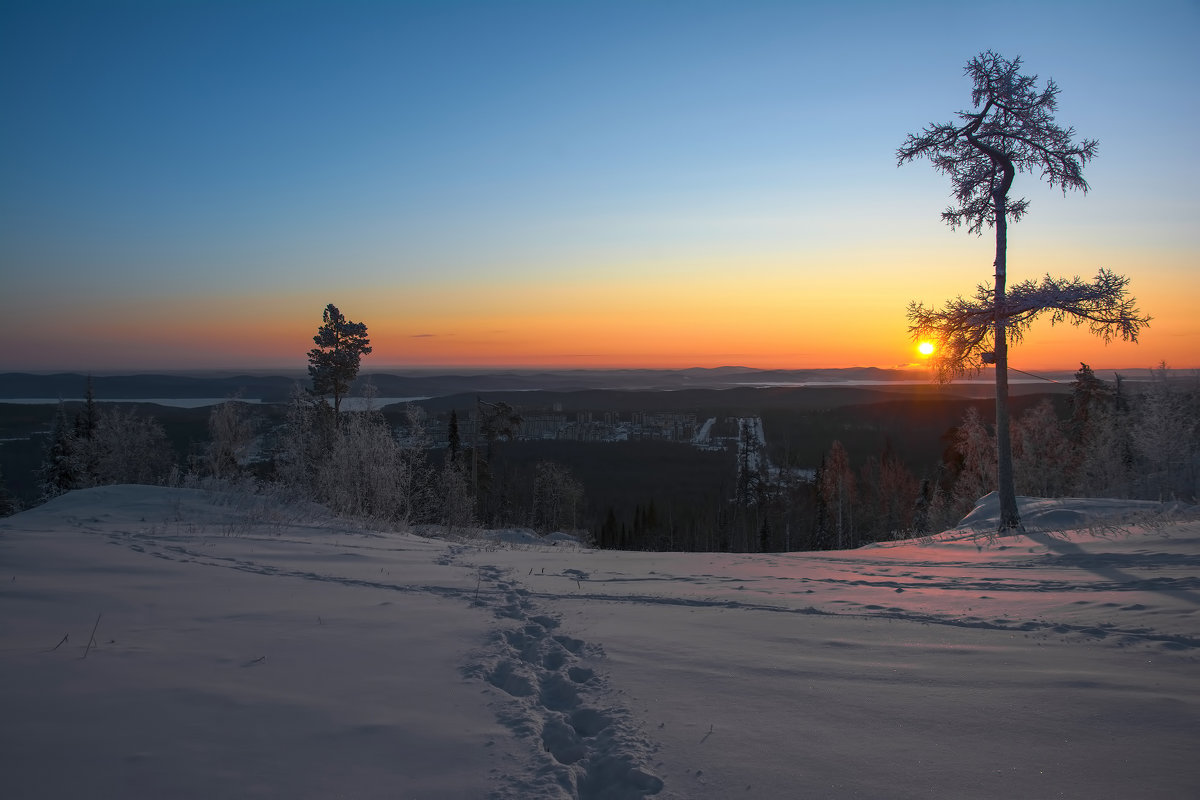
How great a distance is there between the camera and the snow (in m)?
3.00

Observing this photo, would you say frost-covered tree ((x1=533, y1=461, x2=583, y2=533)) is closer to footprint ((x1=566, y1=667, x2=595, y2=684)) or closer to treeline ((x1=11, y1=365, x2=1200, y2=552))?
→ treeline ((x1=11, y1=365, x2=1200, y2=552))

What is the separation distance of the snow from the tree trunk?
609 centimetres

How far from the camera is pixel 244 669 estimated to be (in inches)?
166

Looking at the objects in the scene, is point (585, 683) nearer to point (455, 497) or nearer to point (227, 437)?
point (455, 497)

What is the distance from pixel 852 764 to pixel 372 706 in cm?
Answer: 272

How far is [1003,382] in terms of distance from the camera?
1458cm

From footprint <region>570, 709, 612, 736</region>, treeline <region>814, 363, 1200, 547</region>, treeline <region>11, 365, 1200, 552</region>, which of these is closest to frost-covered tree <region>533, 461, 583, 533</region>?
treeline <region>11, 365, 1200, 552</region>

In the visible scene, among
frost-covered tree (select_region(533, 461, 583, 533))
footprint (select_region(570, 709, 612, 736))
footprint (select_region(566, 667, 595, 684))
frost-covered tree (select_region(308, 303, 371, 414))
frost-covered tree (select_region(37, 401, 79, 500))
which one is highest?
frost-covered tree (select_region(308, 303, 371, 414))

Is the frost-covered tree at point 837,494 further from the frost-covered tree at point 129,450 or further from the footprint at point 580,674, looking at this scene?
the frost-covered tree at point 129,450

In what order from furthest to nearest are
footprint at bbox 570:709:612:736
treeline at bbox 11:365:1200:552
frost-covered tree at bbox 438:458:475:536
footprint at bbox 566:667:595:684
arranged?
frost-covered tree at bbox 438:458:475:536 < treeline at bbox 11:365:1200:552 < footprint at bbox 566:667:595:684 < footprint at bbox 570:709:612:736

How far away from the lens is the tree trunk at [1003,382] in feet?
46.5

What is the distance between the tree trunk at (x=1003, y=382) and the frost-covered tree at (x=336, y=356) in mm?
30604

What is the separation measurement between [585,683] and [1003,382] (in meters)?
14.1

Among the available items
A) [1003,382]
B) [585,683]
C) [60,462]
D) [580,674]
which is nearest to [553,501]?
[60,462]
